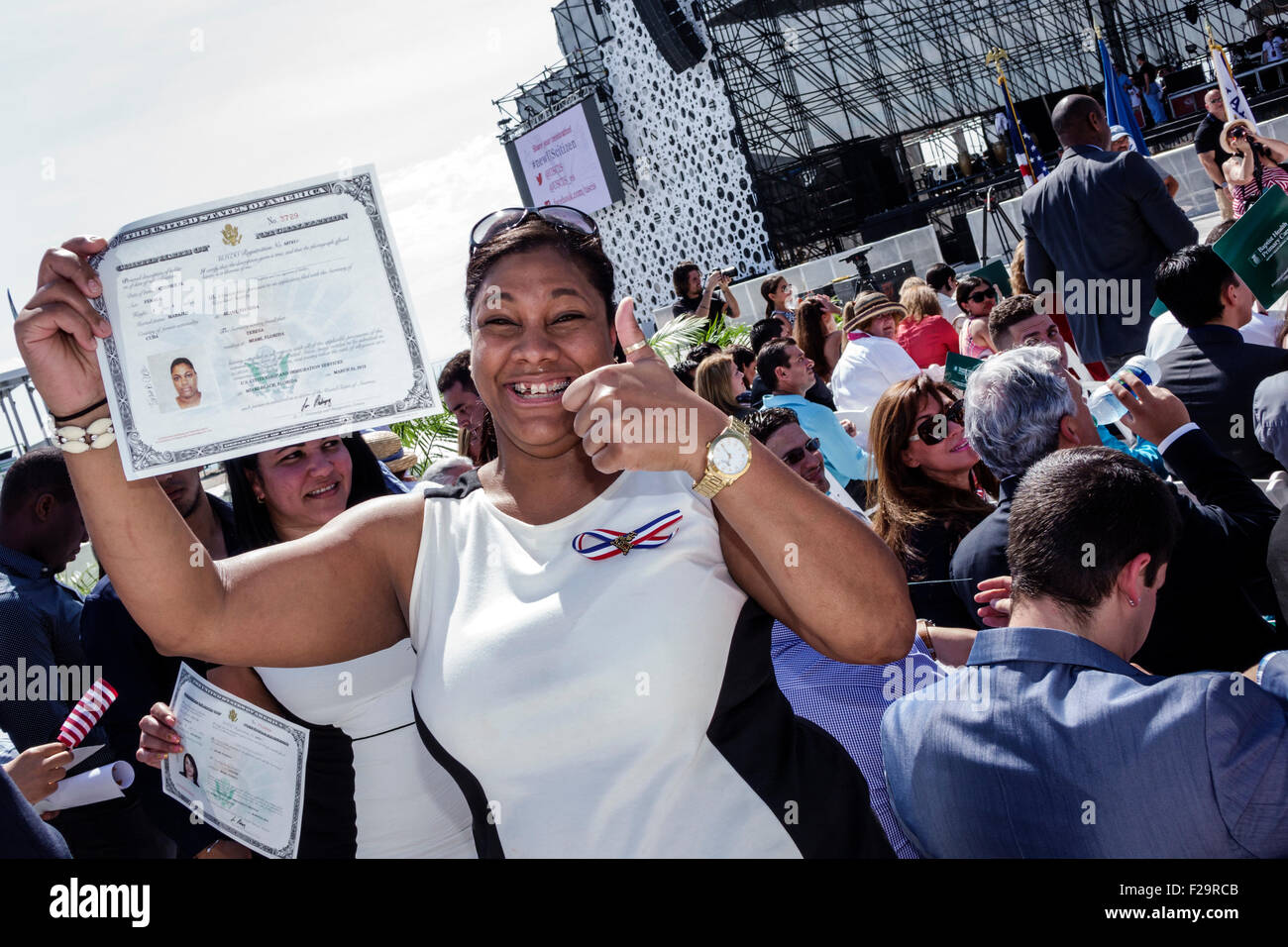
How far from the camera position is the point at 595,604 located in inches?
46.8

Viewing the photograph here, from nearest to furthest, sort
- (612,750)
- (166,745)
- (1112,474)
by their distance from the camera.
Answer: (612,750) < (1112,474) < (166,745)

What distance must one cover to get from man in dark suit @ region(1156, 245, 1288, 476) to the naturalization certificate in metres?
2.59

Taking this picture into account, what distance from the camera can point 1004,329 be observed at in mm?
3900

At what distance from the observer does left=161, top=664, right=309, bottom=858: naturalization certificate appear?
1.69 metres

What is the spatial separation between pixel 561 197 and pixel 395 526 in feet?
67.1

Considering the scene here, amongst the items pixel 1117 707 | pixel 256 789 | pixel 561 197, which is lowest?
pixel 1117 707

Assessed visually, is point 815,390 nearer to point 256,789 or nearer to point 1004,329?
point 1004,329

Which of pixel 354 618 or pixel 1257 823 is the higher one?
pixel 354 618

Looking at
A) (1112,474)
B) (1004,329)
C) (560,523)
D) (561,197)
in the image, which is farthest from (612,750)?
(561,197)

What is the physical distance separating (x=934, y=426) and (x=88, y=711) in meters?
2.12

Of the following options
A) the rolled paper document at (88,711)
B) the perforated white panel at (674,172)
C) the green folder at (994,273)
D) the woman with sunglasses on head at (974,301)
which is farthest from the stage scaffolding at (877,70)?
the rolled paper document at (88,711)

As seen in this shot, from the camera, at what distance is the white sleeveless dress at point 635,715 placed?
1.16m

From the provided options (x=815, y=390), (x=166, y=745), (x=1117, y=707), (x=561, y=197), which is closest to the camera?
(x=1117, y=707)

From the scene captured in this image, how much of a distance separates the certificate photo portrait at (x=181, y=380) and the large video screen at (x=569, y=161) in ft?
59.3
